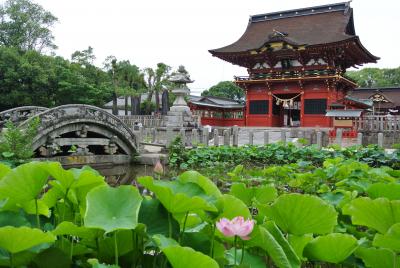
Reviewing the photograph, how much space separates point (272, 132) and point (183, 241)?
21365 millimetres

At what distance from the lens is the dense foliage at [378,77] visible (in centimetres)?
5212

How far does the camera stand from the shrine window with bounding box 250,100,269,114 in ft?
85.1

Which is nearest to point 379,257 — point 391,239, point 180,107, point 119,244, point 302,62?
point 391,239

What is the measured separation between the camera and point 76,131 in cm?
1334

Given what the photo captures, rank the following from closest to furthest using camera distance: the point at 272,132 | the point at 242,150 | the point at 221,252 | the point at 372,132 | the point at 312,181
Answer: the point at 221,252 → the point at 312,181 → the point at 242,150 → the point at 372,132 → the point at 272,132

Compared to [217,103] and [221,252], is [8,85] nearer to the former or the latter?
[217,103]

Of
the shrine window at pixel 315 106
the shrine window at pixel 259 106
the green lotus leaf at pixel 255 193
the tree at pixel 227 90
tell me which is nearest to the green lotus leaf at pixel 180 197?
the green lotus leaf at pixel 255 193

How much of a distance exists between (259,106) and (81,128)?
15.4 meters

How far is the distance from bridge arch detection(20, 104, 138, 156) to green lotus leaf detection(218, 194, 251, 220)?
10.4 metres

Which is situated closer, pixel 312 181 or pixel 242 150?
pixel 312 181

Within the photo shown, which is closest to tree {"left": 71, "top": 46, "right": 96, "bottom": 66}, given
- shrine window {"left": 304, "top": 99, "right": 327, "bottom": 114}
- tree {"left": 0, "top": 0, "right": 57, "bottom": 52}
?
tree {"left": 0, "top": 0, "right": 57, "bottom": 52}

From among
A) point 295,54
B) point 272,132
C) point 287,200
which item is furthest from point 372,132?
point 287,200

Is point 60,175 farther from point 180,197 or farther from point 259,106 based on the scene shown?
point 259,106

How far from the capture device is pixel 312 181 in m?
5.02
